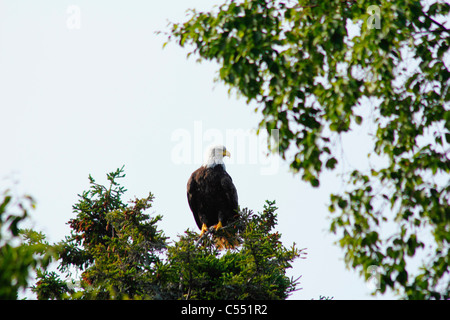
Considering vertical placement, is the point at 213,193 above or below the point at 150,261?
above

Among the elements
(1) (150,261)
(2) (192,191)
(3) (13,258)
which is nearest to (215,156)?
(2) (192,191)

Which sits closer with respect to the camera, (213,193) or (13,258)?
(13,258)

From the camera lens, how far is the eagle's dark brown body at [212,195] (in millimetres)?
10312

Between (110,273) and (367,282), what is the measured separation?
317cm

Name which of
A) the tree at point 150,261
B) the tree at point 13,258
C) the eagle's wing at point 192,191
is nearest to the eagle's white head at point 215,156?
the eagle's wing at point 192,191

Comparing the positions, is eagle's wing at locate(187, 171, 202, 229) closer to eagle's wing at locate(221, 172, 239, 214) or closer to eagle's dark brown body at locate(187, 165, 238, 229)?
eagle's dark brown body at locate(187, 165, 238, 229)

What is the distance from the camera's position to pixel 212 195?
1032 cm

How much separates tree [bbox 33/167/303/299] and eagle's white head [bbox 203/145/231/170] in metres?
2.92

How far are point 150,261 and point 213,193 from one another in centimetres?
327

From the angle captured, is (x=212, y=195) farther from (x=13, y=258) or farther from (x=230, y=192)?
(x=13, y=258)

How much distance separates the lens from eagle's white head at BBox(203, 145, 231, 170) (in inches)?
422

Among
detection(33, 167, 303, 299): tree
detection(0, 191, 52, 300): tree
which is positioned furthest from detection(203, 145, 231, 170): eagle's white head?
detection(0, 191, 52, 300): tree

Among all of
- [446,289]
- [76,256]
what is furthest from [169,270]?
[446,289]
